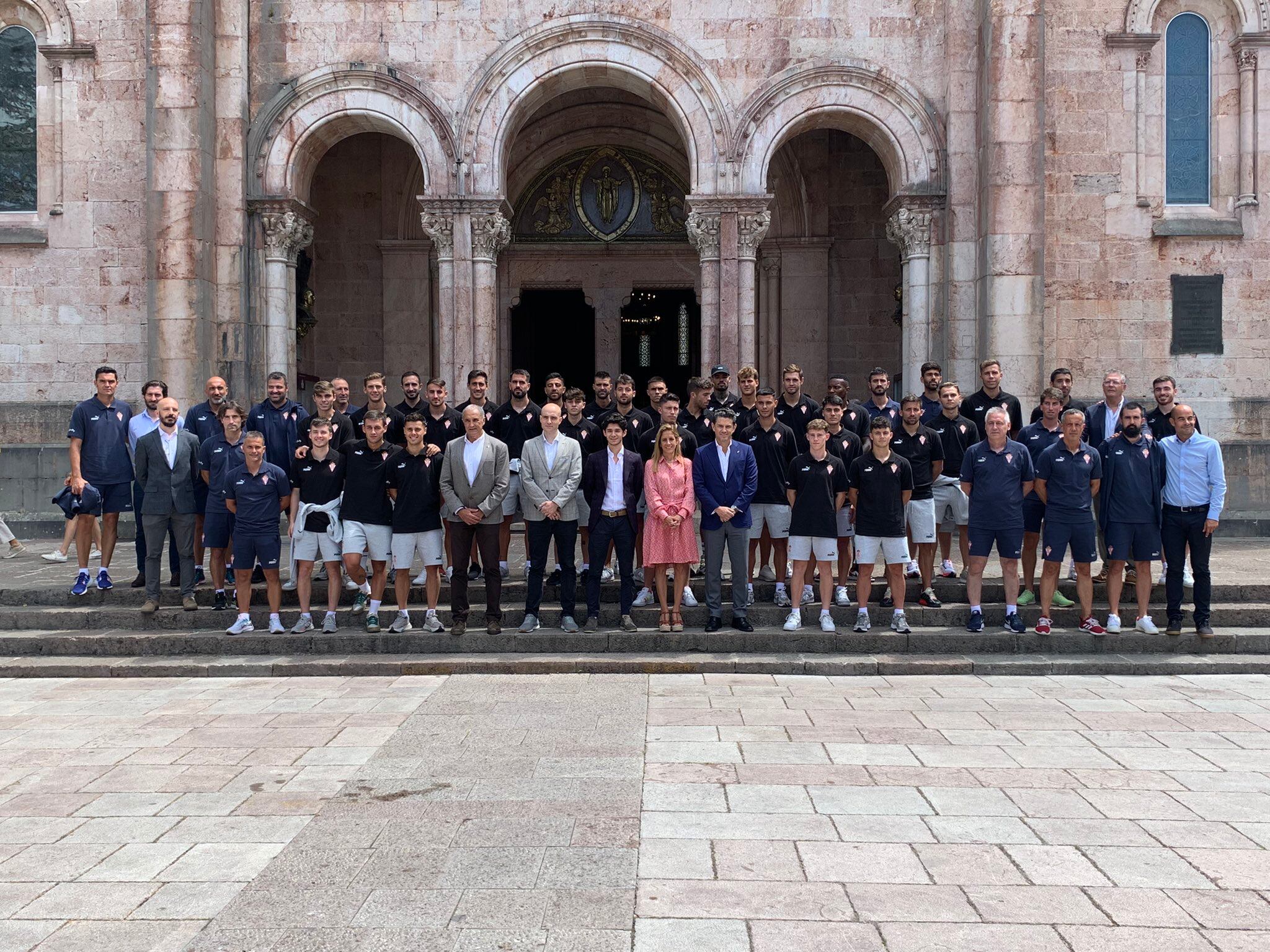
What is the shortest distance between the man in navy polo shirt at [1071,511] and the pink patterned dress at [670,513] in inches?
124

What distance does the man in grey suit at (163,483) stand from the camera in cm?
Answer: 910

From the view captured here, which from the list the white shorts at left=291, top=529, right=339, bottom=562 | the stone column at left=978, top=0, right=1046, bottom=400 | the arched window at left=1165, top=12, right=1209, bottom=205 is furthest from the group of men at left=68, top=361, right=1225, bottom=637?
the arched window at left=1165, top=12, right=1209, bottom=205

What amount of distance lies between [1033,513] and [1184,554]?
50.9 inches

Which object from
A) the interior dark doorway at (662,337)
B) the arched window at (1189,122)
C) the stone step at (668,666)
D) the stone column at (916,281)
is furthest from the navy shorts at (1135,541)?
the interior dark doorway at (662,337)

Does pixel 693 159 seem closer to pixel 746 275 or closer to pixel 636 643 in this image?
pixel 746 275

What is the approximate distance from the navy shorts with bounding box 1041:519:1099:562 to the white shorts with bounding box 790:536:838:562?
6.13 ft

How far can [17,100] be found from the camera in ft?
47.0

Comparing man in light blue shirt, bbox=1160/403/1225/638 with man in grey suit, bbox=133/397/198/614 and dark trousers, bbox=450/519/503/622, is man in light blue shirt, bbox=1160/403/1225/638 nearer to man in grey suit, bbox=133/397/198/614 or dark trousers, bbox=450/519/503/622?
dark trousers, bbox=450/519/503/622

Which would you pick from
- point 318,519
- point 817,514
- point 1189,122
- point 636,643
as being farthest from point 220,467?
point 1189,122

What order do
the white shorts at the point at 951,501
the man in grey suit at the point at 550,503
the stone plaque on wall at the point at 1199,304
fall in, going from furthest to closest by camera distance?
1. the stone plaque on wall at the point at 1199,304
2. the white shorts at the point at 951,501
3. the man in grey suit at the point at 550,503

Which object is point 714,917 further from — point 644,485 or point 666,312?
point 666,312

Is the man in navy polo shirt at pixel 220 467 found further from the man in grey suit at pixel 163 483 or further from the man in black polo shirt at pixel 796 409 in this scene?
the man in black polo shirt at pixel 796 409

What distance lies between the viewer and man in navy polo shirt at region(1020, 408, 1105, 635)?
344 inches

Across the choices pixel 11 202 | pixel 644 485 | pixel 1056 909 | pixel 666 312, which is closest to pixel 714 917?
pixel 1056 909
